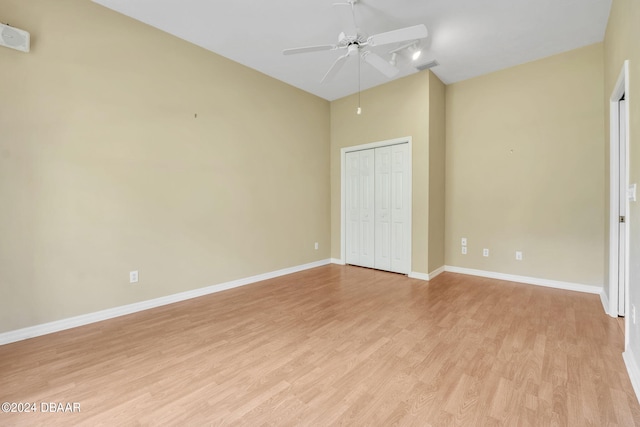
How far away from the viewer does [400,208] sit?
171 inches

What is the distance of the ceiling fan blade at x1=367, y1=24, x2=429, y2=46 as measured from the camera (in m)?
2.13

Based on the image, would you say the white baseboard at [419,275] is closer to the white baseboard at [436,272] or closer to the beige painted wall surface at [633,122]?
the white baseboard at [436,272]

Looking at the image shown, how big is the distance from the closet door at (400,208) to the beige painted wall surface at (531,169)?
78 centimetres

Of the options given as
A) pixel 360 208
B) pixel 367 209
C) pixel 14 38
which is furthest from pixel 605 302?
pixel 14 38

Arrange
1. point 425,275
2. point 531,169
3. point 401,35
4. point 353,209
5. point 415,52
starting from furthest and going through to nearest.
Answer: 1. point 353,209
2. point 425,275
3. point 531,169
4. point 415,52
5. point 401,35

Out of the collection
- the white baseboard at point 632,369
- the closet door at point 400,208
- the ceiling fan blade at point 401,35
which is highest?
the ceiling fan blade at point 401,35

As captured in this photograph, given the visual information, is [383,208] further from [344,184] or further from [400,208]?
[344,184]

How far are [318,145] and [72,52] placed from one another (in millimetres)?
3380

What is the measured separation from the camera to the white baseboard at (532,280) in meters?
3.38

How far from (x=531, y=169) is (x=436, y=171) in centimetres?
119

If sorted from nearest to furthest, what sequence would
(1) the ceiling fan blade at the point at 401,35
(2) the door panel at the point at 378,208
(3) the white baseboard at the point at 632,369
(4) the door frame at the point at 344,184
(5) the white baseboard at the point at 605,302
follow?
(3) the white baseboard at the point at 632,369
(1) the ceiling fan blade at the point at 401,35
(5) the white baseboard at the point at 605,302
(4) the door frame at the point at 344,184
(2) the door panel at the point at 378,208

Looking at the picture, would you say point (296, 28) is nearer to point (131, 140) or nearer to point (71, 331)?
point (131, 140)

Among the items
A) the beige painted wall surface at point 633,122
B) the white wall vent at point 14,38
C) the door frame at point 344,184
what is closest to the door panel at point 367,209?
the door frame at point 344,184

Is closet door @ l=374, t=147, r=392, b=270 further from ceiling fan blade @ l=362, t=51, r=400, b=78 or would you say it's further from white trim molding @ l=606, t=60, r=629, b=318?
white trim molding @ l=606, t=60, r=629, b=318
